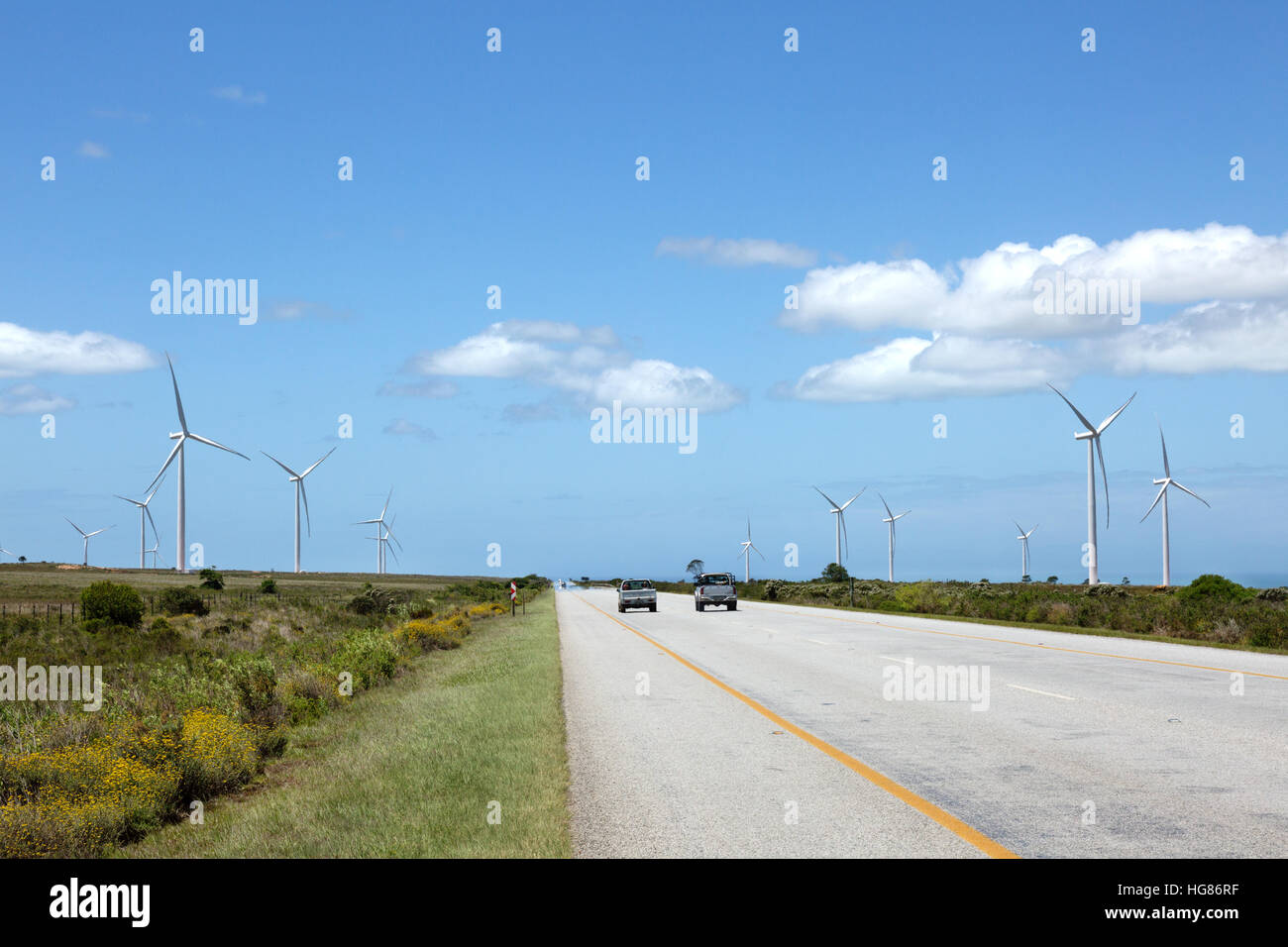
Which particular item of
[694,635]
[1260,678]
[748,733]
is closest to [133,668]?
[694,635]

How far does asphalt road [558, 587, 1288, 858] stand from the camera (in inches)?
269

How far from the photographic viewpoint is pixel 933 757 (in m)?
9.93

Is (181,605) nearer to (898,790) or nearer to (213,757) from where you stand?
(213,757)

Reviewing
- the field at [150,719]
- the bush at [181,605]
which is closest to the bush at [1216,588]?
the field at [150,719]

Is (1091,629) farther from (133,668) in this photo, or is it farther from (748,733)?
(133,668)

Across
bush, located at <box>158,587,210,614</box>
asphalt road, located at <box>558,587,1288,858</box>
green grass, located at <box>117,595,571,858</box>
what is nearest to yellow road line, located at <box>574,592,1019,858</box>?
asphalt road, located at <box>558,587,1288,858</box>

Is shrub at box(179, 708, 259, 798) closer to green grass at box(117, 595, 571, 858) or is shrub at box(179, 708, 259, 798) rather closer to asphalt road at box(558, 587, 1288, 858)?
green grass at box(117, 595, 571, 858)

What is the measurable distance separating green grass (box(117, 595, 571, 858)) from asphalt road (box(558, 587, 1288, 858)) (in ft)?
1.40

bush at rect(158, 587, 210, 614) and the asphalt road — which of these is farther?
bush at rect(158, 587, 210, 614)

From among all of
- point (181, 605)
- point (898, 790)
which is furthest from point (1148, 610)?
point (181, 605)

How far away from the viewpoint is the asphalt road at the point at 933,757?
6828mm
